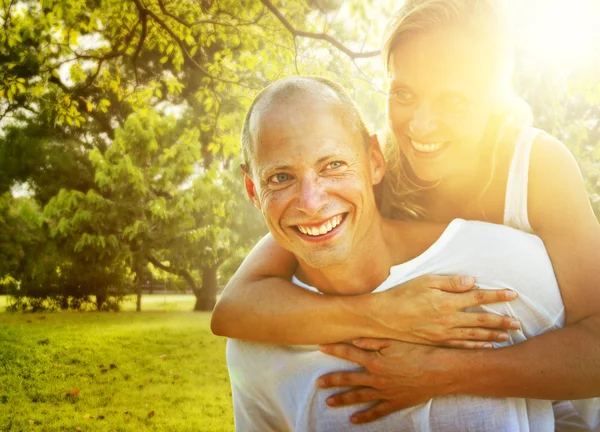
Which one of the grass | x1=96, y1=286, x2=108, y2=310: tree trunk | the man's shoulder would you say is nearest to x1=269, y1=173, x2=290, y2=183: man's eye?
the man's shoulder

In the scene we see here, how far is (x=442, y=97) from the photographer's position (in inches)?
106

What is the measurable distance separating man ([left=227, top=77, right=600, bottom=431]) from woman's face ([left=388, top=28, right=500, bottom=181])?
1.36 ft

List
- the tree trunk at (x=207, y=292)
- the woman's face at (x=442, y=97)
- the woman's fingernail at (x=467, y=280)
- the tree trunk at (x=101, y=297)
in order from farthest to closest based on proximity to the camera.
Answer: the tree trunk at (x=207, y=292)
the tree trunk at (x=101, y=297)
the woman's face at (x=442, y=97)
the woman's fingernail at (x=467, y=280)

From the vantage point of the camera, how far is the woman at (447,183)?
2.23 m

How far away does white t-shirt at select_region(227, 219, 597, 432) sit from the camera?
7.02 feet

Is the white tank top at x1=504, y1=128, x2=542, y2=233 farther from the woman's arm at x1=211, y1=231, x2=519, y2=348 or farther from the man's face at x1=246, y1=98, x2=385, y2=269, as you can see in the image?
the man's face at x1=246, y1=98, x2=385, y2=269

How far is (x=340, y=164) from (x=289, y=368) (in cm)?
88

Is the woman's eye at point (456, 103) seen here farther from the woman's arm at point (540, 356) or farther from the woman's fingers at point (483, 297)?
the woman's fingers at point (483, 297)

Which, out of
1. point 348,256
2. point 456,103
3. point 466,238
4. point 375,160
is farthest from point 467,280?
point 456,103

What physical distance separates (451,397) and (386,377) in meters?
0.24

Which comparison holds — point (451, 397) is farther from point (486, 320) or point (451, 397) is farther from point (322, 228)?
point (322, 228)

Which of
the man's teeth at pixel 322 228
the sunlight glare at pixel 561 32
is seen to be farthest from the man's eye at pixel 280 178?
the sunlight glare at pixel 561 32

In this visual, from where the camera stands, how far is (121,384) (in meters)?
9.47

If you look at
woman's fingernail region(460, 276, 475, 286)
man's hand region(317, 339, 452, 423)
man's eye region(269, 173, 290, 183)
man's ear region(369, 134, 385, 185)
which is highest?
man's ear region(369, 134, 385, 185)
